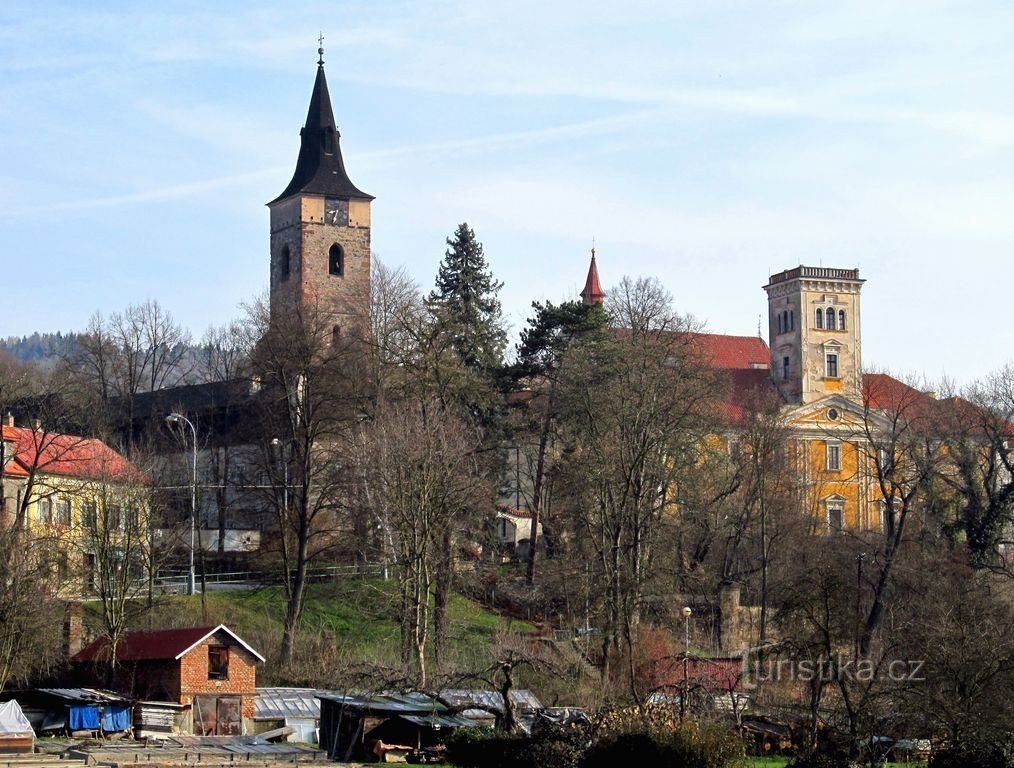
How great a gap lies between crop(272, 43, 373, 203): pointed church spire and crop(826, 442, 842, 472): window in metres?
25.4

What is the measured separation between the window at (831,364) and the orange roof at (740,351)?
15.3ft

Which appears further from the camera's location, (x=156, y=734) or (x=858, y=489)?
(x=858, y=489)

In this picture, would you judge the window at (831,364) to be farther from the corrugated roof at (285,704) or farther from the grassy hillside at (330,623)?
the corrugated roof at (285,704)

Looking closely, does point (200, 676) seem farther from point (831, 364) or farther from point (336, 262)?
point (831, 364)

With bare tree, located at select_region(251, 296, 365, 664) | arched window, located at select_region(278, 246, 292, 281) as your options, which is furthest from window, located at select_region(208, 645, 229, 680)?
arched window, located at select_region(278, 246, 292, 281)

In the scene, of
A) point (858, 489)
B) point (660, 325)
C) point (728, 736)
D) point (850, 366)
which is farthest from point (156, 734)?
point (850, 366)

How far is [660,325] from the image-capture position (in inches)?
2486

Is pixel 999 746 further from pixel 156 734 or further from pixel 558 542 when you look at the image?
pixel 558 542

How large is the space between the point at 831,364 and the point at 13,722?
57721 millimetres

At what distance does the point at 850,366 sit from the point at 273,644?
4613 cm

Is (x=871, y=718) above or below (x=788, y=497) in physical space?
below

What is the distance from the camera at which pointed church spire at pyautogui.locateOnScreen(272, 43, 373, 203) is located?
275ft

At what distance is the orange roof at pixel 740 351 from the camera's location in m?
91.9

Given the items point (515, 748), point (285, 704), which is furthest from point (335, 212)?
point (515, 748)
